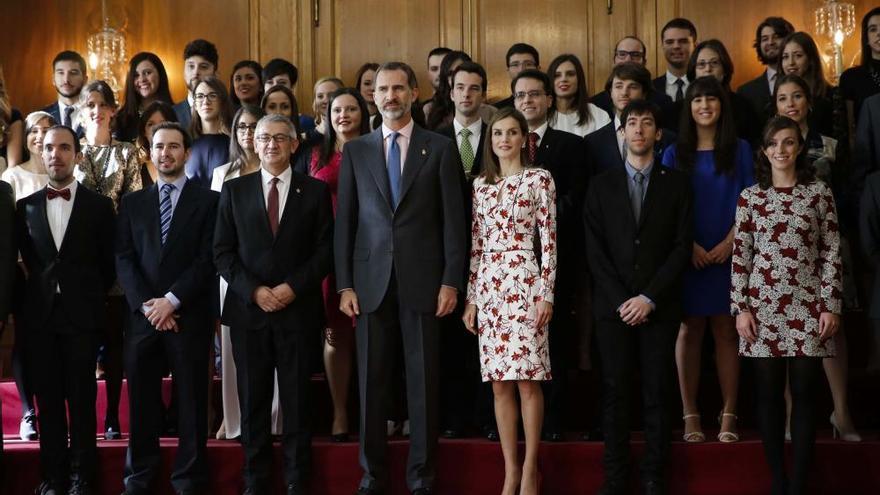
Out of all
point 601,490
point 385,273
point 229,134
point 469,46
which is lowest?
point 601,490

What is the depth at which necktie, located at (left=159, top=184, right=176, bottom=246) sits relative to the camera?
4.90 meters

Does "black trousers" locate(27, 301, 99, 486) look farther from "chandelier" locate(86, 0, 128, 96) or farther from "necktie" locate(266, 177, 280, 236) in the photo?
"chandelier" locate(86, 0, 128, 96)

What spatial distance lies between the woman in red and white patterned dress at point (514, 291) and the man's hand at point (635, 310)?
0.29 meters

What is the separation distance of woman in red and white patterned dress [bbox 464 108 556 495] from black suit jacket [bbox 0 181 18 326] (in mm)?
1836

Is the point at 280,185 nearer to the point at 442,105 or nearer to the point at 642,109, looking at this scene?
the point at 442,105

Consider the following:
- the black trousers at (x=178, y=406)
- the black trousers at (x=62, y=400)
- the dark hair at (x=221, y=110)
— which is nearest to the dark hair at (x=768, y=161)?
the black trousers at (x=178, y=406)

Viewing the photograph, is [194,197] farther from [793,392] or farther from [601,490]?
[793,392]

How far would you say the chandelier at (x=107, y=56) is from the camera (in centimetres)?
807

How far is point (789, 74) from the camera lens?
5637 mm

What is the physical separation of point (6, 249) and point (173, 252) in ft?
2.17

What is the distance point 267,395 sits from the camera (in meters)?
4.77

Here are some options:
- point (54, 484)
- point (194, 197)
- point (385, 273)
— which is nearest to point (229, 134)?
point (194, 197)

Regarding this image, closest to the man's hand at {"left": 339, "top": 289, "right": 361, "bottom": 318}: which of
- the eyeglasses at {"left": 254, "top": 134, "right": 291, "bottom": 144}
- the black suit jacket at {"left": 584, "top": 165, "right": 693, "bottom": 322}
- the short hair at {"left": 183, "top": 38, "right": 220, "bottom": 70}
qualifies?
the eyeglasses at {"left": 254, "top": 134, "right": 291, "bottom": 144}

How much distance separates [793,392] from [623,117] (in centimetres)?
131
